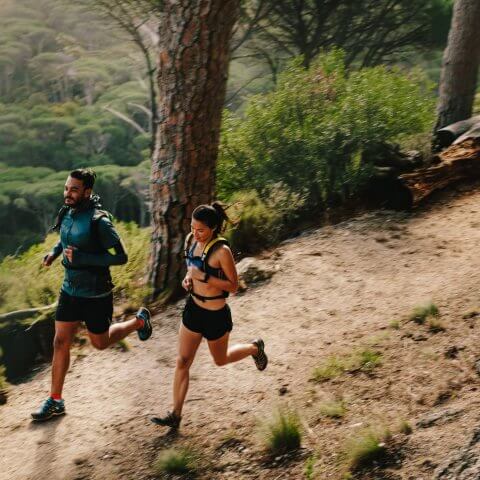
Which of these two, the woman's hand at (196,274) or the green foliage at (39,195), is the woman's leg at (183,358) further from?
the green foliage at (39,195)

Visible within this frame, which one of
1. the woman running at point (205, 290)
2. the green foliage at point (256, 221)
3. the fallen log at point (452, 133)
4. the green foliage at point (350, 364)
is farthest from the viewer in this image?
the fallen log at point (452, 133)

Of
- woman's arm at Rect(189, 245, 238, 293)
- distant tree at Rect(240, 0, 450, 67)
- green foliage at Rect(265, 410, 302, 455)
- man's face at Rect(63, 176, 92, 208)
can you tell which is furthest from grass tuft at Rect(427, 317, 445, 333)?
distant tree at Rect(240, 0, 450, 67)

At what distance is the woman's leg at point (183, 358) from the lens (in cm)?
429

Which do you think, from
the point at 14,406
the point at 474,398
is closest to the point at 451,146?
the point at 474,398

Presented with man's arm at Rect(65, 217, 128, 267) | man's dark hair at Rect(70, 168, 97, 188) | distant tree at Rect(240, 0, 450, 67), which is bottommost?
man's arm at Rect(65, 217, 128, 267)

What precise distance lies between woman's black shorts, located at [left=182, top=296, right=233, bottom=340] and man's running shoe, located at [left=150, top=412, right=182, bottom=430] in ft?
2.29

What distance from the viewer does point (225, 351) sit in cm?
447

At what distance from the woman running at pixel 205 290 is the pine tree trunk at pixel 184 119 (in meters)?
2.57

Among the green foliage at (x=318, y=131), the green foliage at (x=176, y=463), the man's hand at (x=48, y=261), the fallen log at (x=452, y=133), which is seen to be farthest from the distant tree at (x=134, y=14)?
the green foliage at (x=176, y=463)

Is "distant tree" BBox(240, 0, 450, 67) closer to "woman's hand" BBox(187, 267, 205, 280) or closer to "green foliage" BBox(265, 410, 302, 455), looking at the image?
"woman's hand" BBox(187, 267, 205, 280)

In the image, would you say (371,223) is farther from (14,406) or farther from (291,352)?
(14,406)

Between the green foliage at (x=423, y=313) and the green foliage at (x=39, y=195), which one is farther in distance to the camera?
the green foliage at (x=39, y=195)

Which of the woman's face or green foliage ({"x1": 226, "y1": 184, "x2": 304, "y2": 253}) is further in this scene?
green foliage ({"x1": 226, "y1": 184, "x2": 304, "y2": 253})

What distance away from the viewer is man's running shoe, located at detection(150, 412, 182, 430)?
4.44m
